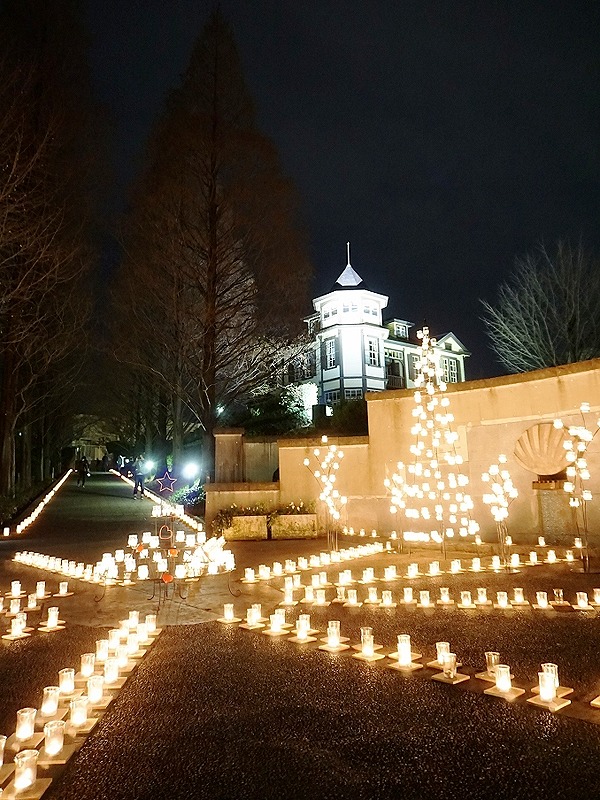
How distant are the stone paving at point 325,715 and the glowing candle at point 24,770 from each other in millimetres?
128

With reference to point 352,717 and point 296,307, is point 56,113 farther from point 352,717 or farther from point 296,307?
point 352,717

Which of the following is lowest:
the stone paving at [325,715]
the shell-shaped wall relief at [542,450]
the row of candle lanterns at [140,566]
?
the stone paving at [325,715]

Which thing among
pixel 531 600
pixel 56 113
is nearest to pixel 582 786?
pixel 531 600

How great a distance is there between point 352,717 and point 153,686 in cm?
143

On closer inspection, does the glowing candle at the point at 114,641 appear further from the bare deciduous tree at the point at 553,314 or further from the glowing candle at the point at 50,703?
the bare deciduous tree at the point at 553,314

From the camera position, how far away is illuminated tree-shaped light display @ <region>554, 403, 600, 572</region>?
25.0 ft

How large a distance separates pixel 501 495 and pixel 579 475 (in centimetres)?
127

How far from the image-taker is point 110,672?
3.88 metres

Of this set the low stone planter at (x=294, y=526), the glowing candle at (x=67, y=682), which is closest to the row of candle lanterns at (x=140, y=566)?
the low stone planter at (x=294, y=526)

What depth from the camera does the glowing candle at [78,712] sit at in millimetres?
3166

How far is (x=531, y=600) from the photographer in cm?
607

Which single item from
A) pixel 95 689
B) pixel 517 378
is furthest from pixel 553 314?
pixel 95 689

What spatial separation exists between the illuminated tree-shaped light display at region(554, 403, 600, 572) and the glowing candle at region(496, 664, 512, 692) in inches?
174

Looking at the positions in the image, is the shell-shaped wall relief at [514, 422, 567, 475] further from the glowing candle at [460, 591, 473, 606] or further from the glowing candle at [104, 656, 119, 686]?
the glowing candle at [104, 656, 119, 686]
